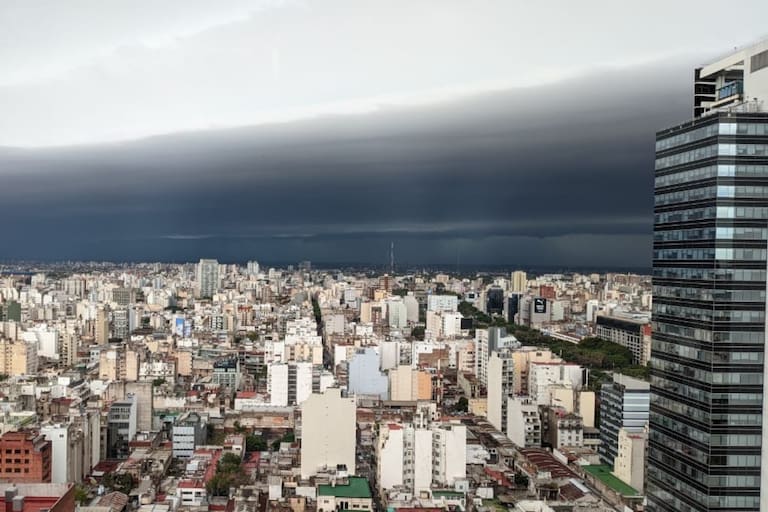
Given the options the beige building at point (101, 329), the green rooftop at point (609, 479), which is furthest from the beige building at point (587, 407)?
the beige building at point (101, 329)

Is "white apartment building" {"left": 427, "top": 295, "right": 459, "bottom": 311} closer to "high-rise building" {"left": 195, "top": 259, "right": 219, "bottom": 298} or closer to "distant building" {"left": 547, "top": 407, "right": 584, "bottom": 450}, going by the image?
"high-rise building" {"left": 195, "top": 259, "right": 219, "bottom": 298}

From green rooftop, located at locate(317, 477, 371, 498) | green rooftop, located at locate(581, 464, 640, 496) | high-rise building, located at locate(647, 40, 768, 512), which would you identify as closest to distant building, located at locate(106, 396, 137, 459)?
green rooftop, located at locate(317, 477, 371, 498)

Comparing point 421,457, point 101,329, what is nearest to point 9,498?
point 421,457

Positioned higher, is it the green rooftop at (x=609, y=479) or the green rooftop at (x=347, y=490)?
the green rooftop at (x=347, y=490)

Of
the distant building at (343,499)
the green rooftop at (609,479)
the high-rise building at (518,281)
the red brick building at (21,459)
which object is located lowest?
the green rooftop at (609,479)

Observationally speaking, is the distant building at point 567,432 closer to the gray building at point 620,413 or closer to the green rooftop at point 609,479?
the gray building at point 620,413

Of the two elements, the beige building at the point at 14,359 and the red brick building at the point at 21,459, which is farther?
the beige building at the point at 14,359

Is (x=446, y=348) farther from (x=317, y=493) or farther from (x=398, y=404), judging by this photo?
(x=317, y=493)

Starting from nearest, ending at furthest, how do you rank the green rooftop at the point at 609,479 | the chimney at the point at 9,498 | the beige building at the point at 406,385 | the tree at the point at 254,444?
the chimney at the point at 9,498
the green rooftop at the point at 609,479
the tree at the point at 254,444
the beige building at the point at 406,385
